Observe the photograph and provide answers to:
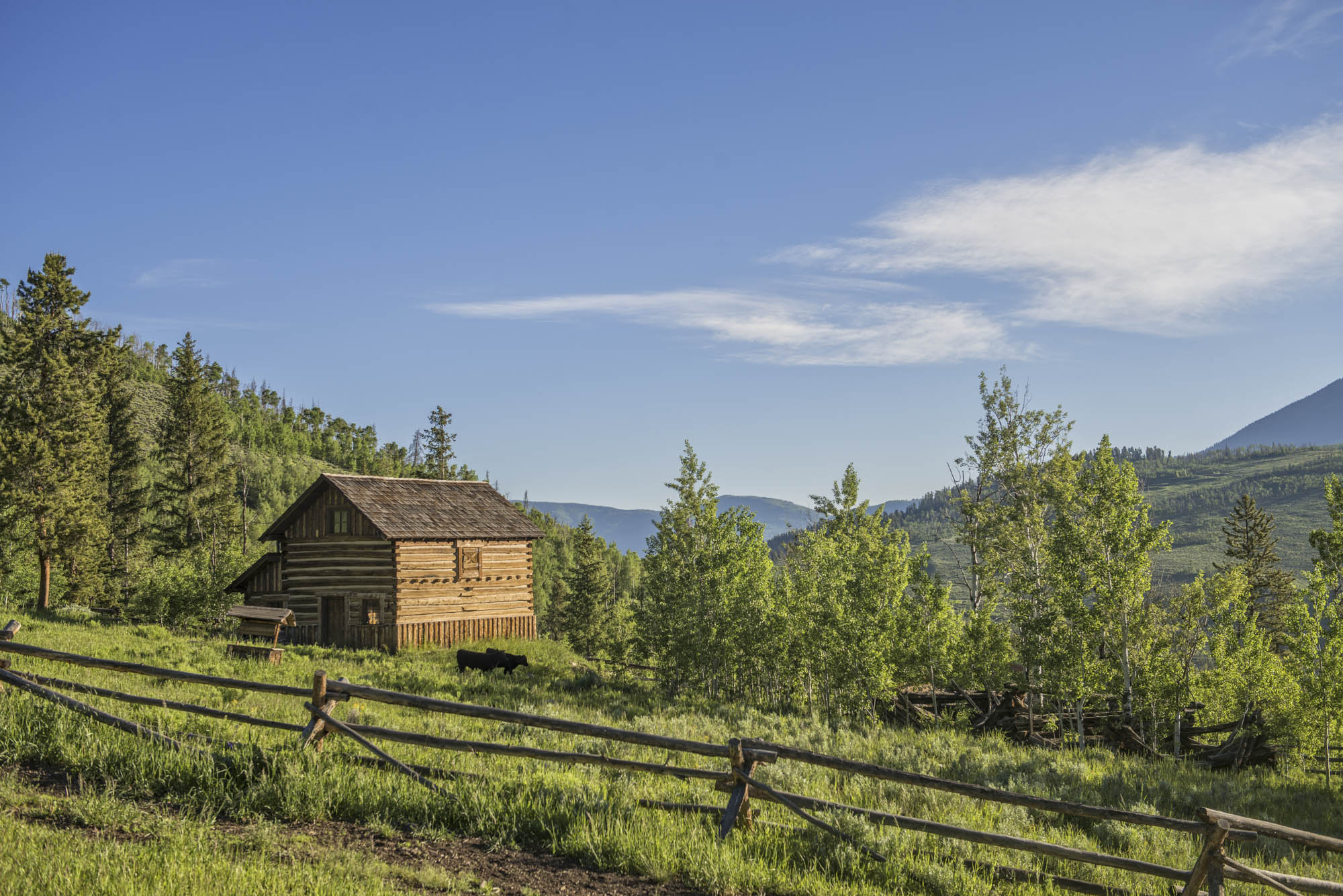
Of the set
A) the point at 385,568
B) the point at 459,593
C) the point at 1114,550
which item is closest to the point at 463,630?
the point at 459,593

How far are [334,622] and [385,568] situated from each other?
149 inches

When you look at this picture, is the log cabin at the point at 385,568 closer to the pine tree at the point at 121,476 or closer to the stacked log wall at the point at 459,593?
the stacked log wall at the point at 459,593

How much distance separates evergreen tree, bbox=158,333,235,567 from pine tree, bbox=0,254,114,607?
5.26 meters

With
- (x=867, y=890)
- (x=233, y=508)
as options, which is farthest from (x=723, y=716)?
(x=233, y=508)

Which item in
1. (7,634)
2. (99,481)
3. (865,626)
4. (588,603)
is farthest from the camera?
(588,603)

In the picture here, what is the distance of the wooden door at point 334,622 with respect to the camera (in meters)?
33.5

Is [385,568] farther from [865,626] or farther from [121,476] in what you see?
[121,476]

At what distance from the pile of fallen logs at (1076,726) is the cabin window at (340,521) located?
2315 cm

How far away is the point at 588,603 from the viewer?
68.5m

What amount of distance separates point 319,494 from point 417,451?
114m

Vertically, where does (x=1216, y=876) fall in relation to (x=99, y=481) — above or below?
below

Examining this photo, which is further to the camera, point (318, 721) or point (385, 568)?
point (385, 568)

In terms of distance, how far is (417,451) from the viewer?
144m

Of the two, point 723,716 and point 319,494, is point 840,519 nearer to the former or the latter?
point 723,716
